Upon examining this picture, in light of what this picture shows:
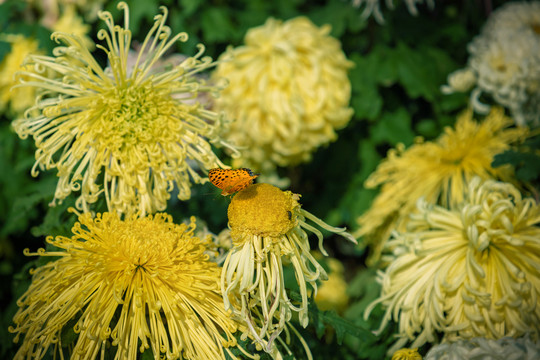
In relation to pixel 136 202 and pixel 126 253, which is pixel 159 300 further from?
pixel 136 202

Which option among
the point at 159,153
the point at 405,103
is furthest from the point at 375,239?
the point at 159,153

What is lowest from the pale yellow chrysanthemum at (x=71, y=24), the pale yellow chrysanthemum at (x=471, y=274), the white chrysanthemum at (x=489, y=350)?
the white chrysanthemum at (x=489, y=350)

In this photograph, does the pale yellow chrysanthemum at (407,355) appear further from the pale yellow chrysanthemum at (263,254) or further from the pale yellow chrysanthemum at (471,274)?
the pale yellow chrysanthemum at (263,254)

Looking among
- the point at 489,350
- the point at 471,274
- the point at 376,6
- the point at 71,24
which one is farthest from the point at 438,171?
the point at 71,24

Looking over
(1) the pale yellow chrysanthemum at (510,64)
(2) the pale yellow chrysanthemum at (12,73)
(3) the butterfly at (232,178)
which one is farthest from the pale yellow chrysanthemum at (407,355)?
(2) the pale yellow chrysanthemum at (12,73)

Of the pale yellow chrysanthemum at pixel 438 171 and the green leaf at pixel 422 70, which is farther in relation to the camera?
the green leaf at pixel 422 70

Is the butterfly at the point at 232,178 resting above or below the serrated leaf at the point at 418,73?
below

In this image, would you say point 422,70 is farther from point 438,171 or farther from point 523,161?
point 523,161

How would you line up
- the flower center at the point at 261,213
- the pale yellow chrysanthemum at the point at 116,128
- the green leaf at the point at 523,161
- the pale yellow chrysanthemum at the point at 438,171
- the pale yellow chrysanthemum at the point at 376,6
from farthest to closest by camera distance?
the pale yellow chrysanthemum at the point at 376,6 → the pale yellow chrysanthemum at the point at 438,171 → the green leaf at the point at 523,161 → the pale yellow chrysanthemum at the point at 116,128 → the flower center at the point at 261,213
